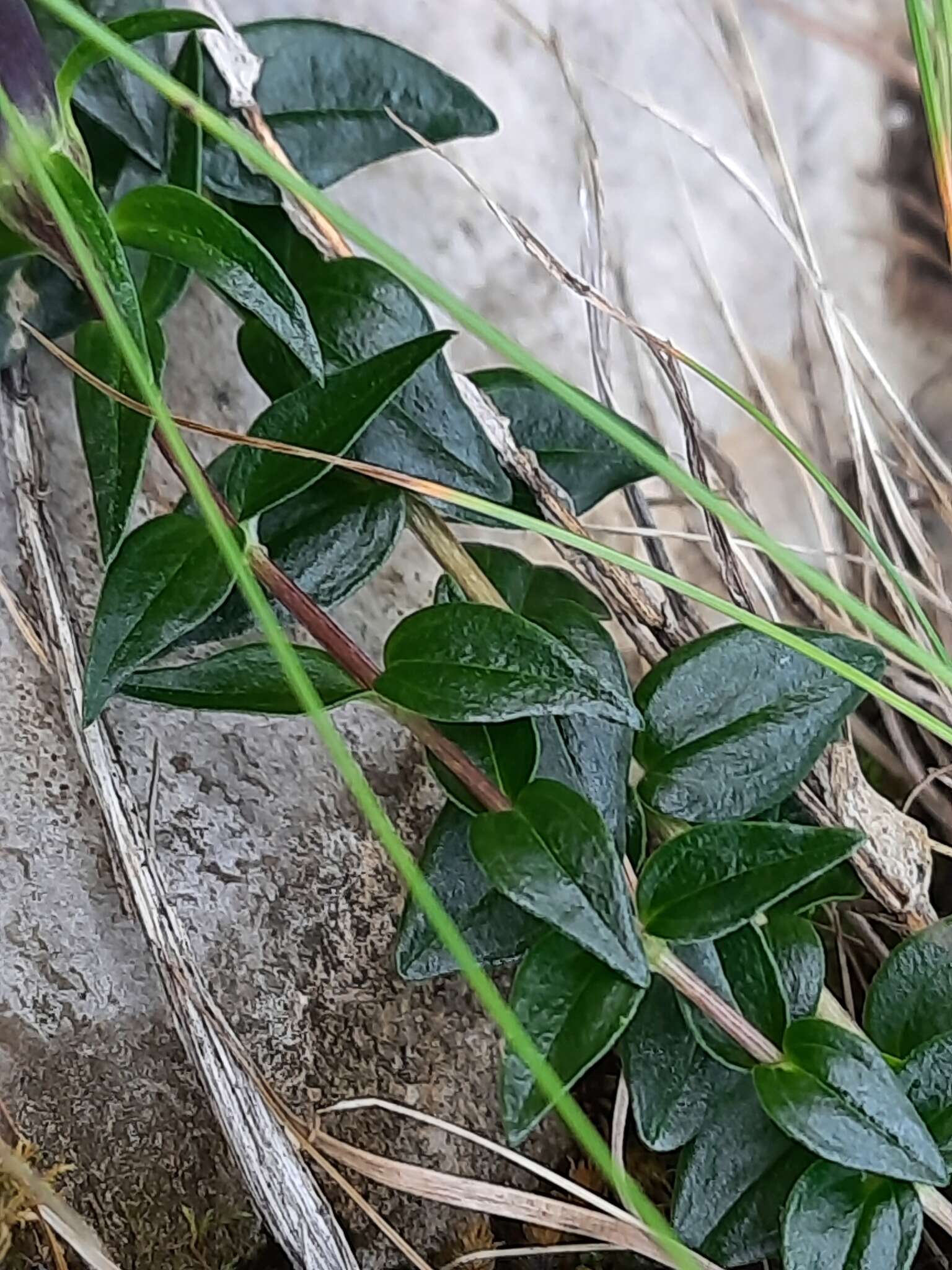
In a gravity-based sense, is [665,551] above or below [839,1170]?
above

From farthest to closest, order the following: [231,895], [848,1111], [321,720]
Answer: [231,895]
[848,1111]
[321,720]

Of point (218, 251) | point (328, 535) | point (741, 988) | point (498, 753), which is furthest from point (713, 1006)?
point (218, 251)

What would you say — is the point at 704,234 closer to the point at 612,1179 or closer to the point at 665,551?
the point at 665,551

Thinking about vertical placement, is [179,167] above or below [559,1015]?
above

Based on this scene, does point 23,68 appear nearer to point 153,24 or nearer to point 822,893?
point 153,24

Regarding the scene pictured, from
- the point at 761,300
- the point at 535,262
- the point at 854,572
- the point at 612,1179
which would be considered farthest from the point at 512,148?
the point at 612,1179

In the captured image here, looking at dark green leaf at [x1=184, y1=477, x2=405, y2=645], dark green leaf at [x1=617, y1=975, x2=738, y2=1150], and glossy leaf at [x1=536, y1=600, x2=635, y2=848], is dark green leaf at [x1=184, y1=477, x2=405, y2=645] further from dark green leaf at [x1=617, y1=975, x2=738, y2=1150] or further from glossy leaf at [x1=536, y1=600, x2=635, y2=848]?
→ dark green leaf at [x1=617, y1=975, x2=738, y2=1150]

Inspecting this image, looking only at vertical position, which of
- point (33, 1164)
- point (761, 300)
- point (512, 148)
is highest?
point (512, 148)
